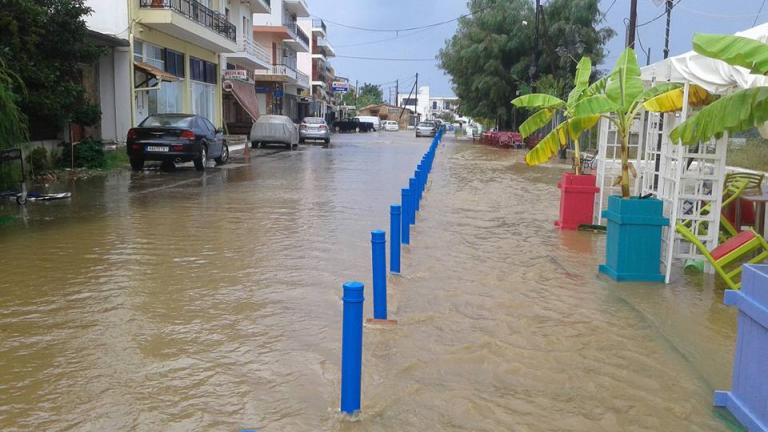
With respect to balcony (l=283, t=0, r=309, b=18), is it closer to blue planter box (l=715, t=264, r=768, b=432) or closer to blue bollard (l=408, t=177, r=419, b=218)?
blue bollard (l=408, t=177, r=419, b=218)

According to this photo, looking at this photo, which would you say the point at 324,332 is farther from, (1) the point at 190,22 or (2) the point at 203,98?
(2) the point at 203,98

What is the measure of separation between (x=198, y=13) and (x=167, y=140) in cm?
1262

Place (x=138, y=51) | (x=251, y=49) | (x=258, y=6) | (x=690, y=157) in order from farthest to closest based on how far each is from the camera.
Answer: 1. (x=258, y=6)
2. (x=251, y=49)
3. (x=138, y=51)
4. (x=690, y=157)

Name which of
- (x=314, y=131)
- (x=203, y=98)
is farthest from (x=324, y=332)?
(x=314, y=131)

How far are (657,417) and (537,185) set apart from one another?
14.8 meters

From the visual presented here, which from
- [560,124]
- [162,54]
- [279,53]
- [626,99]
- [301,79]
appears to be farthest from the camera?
[301,79]

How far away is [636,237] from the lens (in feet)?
24.3

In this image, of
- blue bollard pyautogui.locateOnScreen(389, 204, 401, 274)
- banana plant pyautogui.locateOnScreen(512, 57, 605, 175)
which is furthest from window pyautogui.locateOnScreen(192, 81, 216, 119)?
blue bollard pyautogui.locateOnScreen(389, 204, 401, 274)

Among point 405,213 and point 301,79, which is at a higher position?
point 301,79

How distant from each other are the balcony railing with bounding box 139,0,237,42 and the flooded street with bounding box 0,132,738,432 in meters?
16.2

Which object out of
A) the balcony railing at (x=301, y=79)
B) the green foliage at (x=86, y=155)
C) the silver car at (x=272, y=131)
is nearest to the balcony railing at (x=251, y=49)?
the silver car at (x=272, y=131)

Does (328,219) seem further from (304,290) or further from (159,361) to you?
(159,361)

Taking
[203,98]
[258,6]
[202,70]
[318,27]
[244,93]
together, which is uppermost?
[318,27]

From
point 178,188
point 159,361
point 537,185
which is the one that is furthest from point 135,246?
point 537,185
